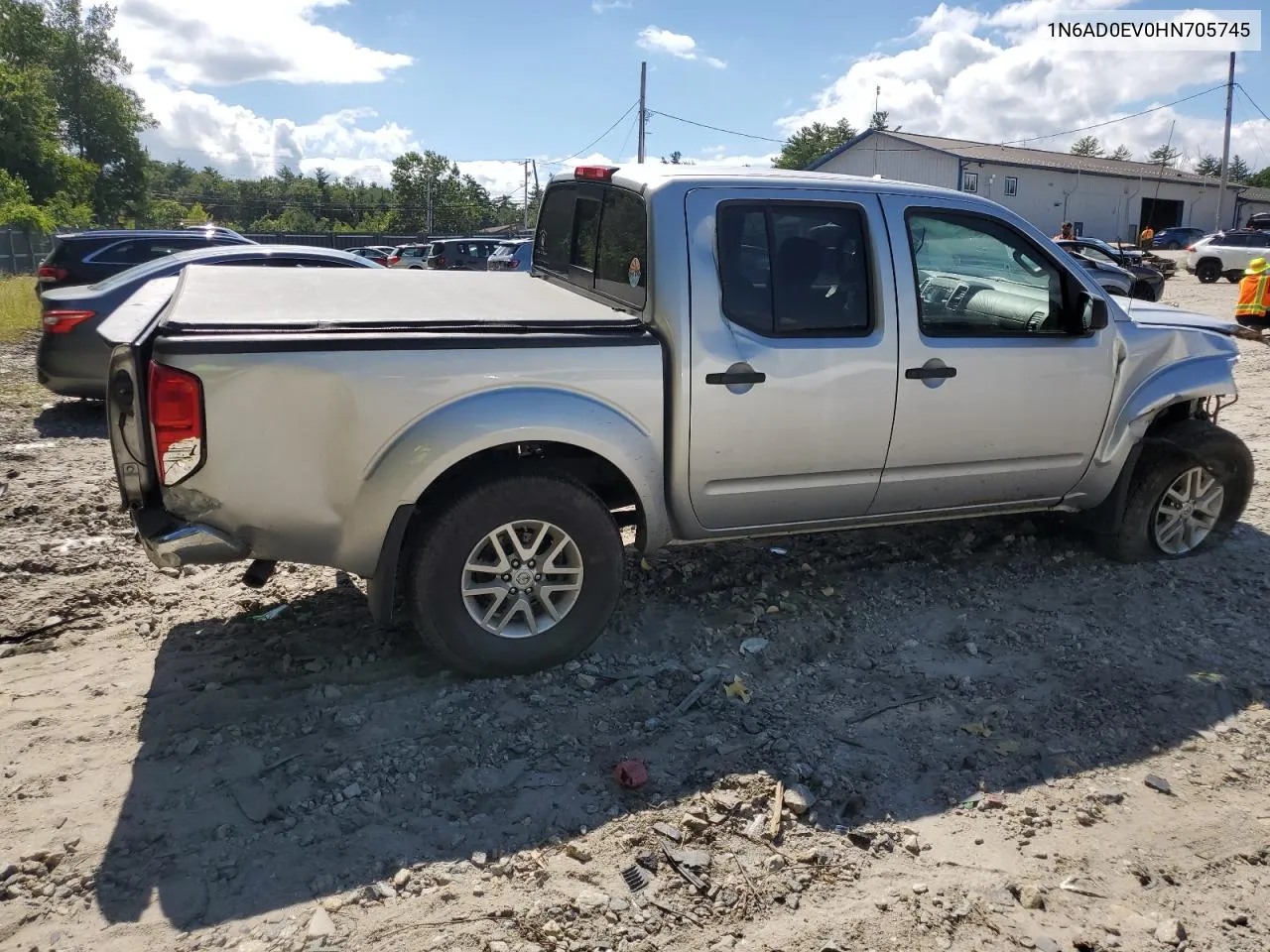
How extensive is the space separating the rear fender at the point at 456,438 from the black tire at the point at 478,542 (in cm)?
16

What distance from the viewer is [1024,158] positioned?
157ft

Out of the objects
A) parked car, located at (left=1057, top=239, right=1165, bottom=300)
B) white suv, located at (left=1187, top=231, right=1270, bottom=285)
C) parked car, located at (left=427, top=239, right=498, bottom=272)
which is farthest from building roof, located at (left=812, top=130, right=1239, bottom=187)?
parked car, located at (left=427, top=239, right=498, bottom=272)

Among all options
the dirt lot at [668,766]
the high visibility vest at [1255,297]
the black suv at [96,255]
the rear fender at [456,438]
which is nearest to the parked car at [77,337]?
the black suv at [96,255]

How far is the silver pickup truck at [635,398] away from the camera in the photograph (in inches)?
131

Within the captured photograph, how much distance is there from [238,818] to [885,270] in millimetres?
3341

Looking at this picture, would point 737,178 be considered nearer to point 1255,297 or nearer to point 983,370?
point 983,370

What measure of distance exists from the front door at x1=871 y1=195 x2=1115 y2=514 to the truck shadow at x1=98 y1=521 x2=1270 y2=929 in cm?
65

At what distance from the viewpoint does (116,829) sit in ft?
9.55

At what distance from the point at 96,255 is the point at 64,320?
2800mm

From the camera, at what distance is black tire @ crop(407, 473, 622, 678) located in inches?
141

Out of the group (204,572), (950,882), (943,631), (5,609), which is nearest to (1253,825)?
(950,882)

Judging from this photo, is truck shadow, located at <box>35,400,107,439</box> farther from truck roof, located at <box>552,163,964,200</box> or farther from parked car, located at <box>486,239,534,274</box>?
parked car, located at <box>486,239,534,274</box>

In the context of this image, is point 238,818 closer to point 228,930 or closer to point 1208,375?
point 228,930

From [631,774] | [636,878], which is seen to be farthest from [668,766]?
[636,878]
